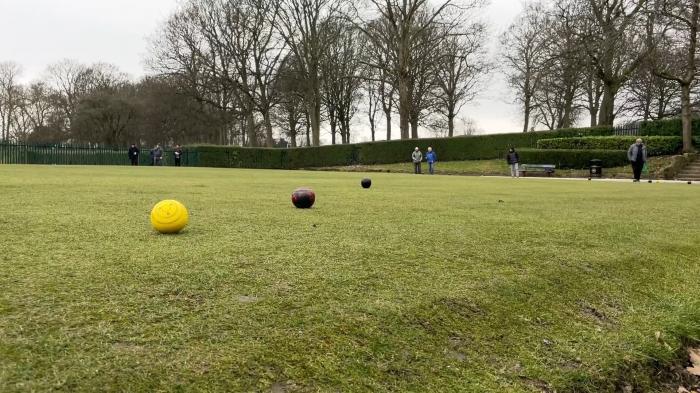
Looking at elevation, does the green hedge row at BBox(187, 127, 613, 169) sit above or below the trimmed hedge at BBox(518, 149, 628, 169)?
above

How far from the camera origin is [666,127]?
1336 inches

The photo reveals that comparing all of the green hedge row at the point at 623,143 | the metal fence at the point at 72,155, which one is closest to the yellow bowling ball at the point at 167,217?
the green hedge row at the point at 623,143

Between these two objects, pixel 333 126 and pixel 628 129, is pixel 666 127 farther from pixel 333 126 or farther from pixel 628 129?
pixel 333 126

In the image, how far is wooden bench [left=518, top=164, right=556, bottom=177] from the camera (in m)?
30.1

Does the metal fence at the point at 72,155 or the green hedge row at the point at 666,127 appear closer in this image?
the green hedge row at the point at 666,127

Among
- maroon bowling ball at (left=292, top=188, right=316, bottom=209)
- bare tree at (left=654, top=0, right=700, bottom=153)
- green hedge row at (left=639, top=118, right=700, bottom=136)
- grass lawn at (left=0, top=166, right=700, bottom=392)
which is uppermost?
bare tree at (left=654, top=0, right=700, bottom=153)

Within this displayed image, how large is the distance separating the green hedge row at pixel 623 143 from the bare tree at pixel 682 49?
2.17 ft

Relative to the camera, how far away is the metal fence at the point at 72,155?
36.1 meters

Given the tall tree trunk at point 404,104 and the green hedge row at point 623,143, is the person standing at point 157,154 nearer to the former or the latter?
the tall tree trunk at point 404,104

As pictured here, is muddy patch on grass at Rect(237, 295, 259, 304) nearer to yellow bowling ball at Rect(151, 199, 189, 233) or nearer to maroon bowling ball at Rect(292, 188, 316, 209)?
yellow bowling ball at Rect(151, 199, 189, 233)

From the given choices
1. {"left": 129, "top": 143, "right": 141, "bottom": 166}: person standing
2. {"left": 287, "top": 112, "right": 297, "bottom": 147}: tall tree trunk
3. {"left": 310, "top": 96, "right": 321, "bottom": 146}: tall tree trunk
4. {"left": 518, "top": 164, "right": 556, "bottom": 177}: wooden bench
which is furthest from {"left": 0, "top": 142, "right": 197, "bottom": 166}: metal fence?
{"left": 518, "top": 164, "right": 556, "bottom": 177}: wooden bench

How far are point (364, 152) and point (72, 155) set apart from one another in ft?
74.1

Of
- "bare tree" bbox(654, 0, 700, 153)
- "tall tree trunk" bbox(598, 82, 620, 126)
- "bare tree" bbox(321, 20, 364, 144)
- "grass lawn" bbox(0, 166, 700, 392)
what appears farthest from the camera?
"bare tree" bbox(321, 20, 364, 144)

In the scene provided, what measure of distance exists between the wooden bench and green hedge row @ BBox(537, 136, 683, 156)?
10.8 feet
